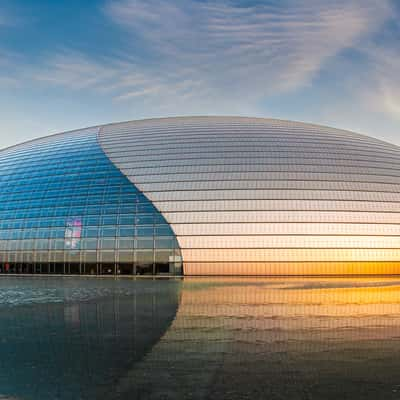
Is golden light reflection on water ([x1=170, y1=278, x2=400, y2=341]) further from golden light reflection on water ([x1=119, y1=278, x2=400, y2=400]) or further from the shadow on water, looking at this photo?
the shadow on water

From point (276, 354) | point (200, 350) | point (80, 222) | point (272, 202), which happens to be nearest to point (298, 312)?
point (276, 354)

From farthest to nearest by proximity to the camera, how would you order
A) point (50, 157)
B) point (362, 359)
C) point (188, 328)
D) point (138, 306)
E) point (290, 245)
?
point (50, 157)
point (290, 245)
point (138, 306)
point (188, 328)
point (362, 359)

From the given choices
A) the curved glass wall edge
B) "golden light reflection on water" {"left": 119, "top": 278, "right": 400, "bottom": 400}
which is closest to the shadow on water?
"golden light reflection on water" {"left": 119, "top": 278, "right": 400, "bottom": 400}

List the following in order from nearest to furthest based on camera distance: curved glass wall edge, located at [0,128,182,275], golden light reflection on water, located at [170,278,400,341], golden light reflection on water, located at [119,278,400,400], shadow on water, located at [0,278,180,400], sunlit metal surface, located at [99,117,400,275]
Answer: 1. golden light reflection on water, located at [119,278,400,400]
2. shadow on water, located at [0,278,180,400]
3. golden light reflection on water, located at [170,278,400,341]
4. sunlit metal surface, located at [99,117,400,275]
5. curved glass wall edge, located at [0,128,182,275]

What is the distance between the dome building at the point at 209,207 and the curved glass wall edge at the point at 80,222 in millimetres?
96

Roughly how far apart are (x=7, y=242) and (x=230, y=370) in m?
39.3

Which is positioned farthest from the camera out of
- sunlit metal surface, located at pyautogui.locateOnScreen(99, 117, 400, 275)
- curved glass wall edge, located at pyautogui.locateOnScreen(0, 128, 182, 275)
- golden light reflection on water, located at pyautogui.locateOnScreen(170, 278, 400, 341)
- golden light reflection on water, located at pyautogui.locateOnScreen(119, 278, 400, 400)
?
curved glass wall edge, located at pyautogui.locateOnScreen(0, 128, 182, 275)

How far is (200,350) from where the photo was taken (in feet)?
33.8

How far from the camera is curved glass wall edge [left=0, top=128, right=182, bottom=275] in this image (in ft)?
126

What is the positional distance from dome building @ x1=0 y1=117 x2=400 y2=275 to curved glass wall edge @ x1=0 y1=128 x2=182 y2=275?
0.10 m

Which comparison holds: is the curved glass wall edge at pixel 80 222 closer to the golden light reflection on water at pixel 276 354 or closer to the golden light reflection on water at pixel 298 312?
the golden light reflection on water at pixel 298 312

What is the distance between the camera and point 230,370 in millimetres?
8672

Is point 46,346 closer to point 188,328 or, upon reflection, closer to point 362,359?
point 188,328

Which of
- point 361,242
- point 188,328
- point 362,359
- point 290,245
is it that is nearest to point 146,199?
point 290,245
